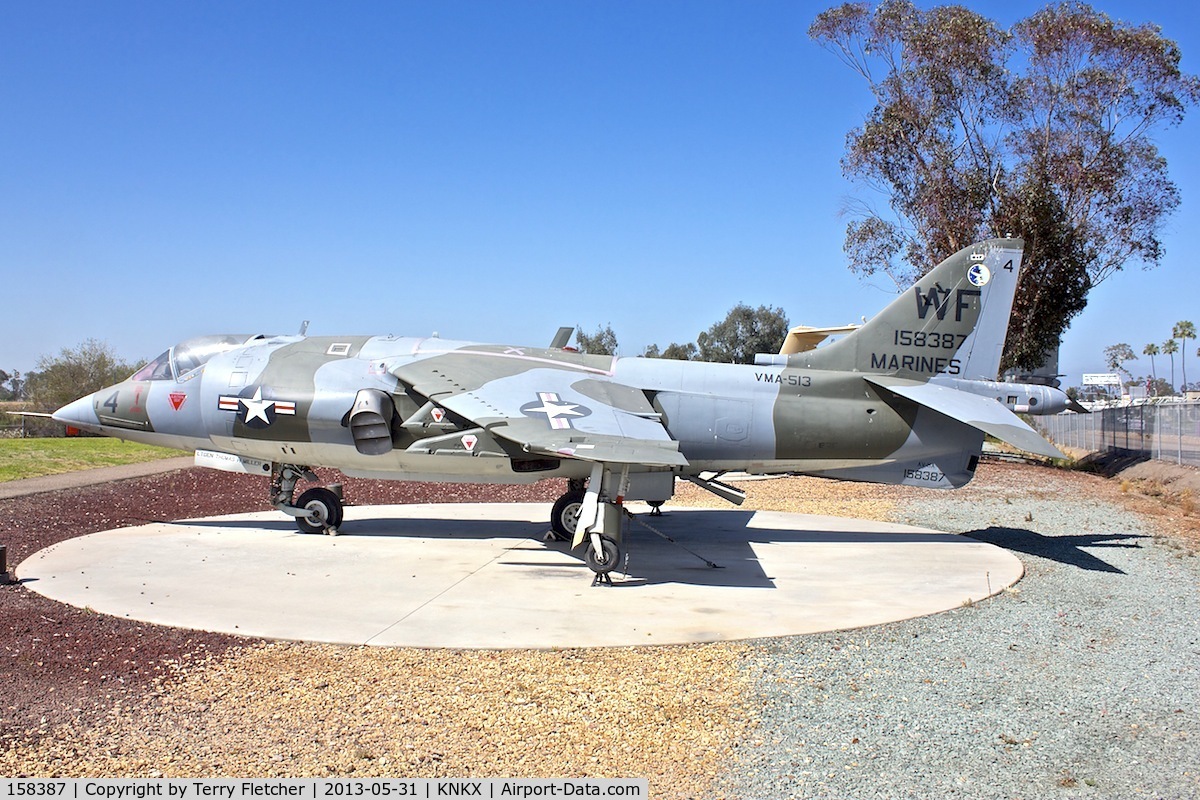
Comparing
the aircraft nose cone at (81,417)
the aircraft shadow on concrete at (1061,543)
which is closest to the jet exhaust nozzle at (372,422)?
the aircraft nose cone at (81,417)

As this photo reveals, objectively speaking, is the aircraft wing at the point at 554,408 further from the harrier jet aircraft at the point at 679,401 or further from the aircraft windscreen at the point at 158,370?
the aircraft windscreen at the point at 158,370

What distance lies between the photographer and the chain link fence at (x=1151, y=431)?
23688 mm

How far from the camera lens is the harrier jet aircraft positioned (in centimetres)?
1267

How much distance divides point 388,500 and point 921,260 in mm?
22931

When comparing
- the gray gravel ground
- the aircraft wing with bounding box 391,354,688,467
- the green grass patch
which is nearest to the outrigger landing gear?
the aircraft wing with bounding box 391,354,688,467

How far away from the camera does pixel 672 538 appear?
46.6 feet

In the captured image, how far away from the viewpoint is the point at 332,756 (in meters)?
5.40

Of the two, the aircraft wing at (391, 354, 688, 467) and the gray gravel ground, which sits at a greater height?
the aircraft wing at (391, 354, 688, 467)

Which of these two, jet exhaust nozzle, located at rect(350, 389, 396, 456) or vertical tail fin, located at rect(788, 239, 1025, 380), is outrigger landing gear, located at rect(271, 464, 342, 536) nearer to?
jet exhaust nozzle, located at rect(350, 389, 396, 456)

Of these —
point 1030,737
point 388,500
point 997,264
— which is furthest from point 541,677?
point 388,500

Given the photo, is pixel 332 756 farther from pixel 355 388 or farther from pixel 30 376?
pixel 30 376

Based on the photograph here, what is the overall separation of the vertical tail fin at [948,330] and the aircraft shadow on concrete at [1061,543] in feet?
9.12

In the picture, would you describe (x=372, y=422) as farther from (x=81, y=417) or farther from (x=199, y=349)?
(x=81, y=417)

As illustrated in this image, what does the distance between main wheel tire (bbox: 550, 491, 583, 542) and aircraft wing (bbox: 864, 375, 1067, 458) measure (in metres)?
4.88
